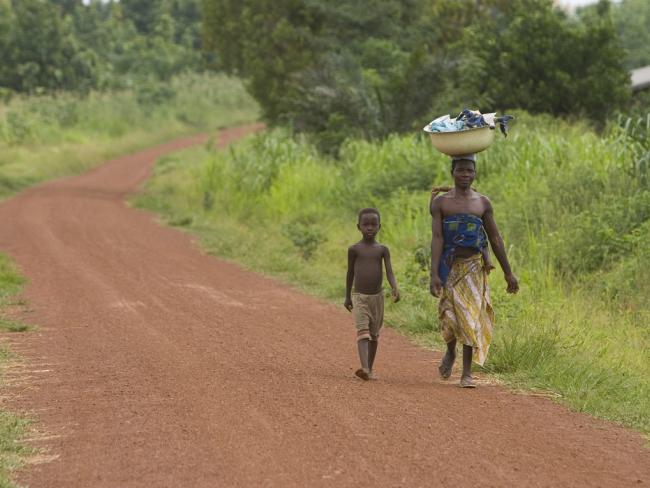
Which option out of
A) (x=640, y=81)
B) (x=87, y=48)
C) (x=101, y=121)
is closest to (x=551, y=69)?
(x=640, y=81)

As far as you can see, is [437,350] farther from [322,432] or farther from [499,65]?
[499,65]

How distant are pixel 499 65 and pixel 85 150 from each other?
15.6 meters

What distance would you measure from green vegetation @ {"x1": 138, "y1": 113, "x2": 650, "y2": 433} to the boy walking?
1131 mm

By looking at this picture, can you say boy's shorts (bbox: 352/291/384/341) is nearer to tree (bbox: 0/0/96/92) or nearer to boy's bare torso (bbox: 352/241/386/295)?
boy's bare torso (bbox: 352/241/386/295)

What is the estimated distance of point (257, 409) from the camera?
20.9 ft

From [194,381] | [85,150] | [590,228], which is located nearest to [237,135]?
[85,150]

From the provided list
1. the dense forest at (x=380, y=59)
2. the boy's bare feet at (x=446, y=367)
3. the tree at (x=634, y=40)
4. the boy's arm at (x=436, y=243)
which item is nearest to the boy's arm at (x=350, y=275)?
the boy's arm at (x=436, y=243)

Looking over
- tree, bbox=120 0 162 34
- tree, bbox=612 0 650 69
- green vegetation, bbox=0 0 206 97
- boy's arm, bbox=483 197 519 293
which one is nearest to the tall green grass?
green vegetation, bbox=0 0 206 97

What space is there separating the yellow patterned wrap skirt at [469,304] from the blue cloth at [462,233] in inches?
3.9

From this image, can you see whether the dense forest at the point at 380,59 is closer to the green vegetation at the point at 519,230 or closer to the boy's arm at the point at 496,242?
the green vegetation at the point at 519,230

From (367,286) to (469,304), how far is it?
0.72 m

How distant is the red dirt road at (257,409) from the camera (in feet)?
17.0

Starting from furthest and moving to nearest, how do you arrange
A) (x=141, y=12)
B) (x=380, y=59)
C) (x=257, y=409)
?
(x=141, y=12), (x=380, y=59), (x=257, y=409)

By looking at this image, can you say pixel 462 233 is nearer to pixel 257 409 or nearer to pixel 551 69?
pixel 257 409
